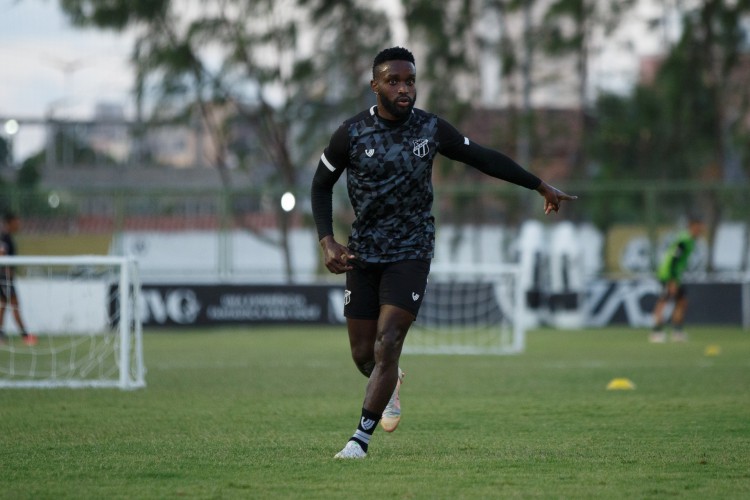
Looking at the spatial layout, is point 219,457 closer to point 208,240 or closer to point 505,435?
point 505,435

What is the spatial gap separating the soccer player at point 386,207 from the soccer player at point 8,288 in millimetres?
10443

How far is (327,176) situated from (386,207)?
42 cm

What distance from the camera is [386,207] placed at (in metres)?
7.64

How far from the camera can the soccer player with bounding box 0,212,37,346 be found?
59.0 feet

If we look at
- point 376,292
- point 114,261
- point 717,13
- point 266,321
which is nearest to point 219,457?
point 376,292

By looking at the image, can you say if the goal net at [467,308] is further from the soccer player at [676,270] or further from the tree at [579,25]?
the tree at [579,25]

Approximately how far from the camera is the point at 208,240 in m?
28.1

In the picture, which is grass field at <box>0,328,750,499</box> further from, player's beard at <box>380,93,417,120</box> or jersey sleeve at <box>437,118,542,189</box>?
→ player's beard at <box>380,93,417,120</box>

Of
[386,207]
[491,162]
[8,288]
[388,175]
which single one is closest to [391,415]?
[386,207]

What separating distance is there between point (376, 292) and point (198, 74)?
2776 centimetres

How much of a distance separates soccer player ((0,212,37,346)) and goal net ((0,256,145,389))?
0.05 m

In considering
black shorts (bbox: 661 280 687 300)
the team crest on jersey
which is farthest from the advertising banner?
the team crest on jersey

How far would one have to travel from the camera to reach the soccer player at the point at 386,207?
750cm

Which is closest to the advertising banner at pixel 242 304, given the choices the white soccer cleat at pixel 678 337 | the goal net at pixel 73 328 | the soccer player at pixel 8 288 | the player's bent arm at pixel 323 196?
the goal net at pixel 73 328
